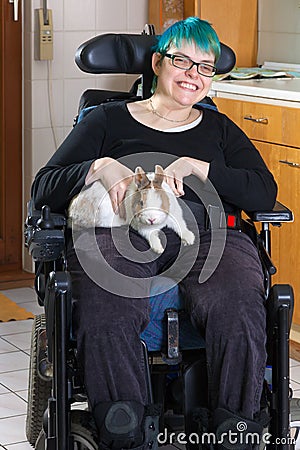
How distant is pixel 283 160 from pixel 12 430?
1390 millimetres

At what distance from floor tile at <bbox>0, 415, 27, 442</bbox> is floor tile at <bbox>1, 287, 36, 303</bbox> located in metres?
1.16

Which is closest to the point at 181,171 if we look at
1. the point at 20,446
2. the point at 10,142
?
the point at 20,446

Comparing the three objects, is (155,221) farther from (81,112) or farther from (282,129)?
(282,129)

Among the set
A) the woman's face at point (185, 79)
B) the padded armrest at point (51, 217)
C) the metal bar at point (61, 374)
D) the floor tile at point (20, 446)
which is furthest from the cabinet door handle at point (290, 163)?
the metal bar at point (61, 374)

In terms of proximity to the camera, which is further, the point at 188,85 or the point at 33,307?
the point at 33,307

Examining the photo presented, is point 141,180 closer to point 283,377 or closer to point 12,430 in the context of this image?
point 283,377

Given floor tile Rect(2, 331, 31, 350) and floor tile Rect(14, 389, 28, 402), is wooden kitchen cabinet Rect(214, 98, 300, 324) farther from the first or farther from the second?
floor tile Rect(14, 389, 28, 402)

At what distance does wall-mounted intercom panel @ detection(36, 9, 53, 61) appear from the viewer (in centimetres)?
384

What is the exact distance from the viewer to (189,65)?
2.36m

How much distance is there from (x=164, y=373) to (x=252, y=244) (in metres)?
Answer: 0.38

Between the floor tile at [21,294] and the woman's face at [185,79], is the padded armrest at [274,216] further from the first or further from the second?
the floor tile at [21,294]

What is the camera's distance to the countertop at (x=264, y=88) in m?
3.24

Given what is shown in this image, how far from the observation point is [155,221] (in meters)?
2.19

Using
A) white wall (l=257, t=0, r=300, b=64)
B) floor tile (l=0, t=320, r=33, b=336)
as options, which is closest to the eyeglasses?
floor tile (l=0, t=320, r=33, b=336)
